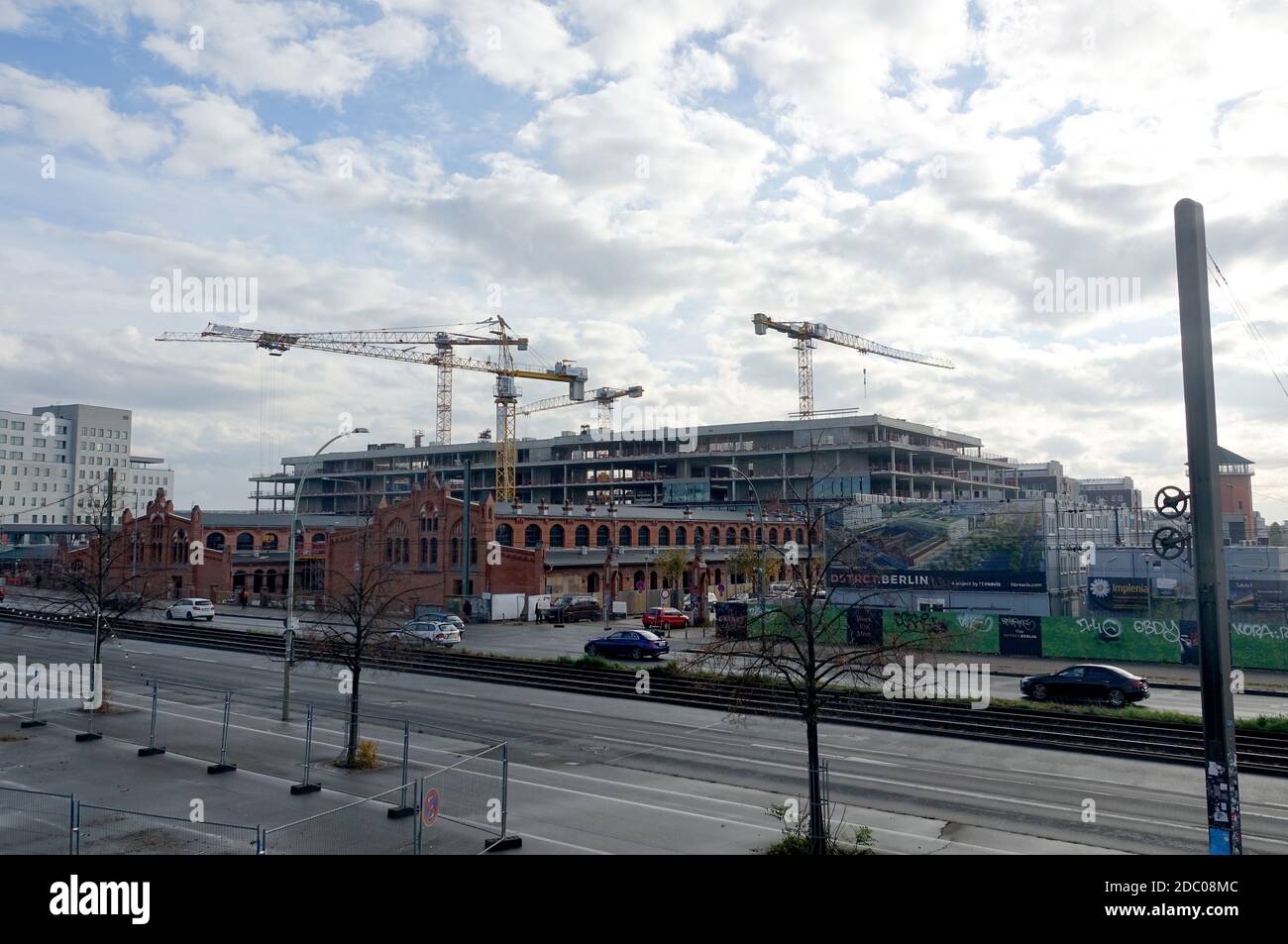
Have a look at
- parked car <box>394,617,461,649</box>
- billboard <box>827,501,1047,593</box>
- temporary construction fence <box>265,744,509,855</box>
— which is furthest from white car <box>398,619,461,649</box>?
temporary construction fence <box>265,744,509,855</box>

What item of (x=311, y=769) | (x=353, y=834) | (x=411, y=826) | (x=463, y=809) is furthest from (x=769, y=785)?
(x=311, y=769)

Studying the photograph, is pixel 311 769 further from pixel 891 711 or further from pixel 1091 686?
pixel 1091 686

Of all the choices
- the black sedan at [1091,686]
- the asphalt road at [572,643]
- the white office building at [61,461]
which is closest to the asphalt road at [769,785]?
the asphalt road at [572,643]

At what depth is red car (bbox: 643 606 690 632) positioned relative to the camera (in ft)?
171

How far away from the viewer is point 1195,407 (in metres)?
9.03

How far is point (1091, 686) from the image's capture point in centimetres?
2809

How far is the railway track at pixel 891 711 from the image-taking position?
2188 cm

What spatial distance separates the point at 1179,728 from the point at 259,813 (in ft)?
72.4

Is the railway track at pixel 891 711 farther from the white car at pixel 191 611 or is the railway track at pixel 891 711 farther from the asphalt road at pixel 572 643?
Result: the white car at pixel 191 611

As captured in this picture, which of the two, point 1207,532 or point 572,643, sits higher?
point 1207,532

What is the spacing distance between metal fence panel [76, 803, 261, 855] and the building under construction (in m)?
86.5

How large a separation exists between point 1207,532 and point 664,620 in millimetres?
44218

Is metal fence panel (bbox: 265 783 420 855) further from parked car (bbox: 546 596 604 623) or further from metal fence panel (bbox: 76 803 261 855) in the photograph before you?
parked car (bbox: 546 596 604 623)
